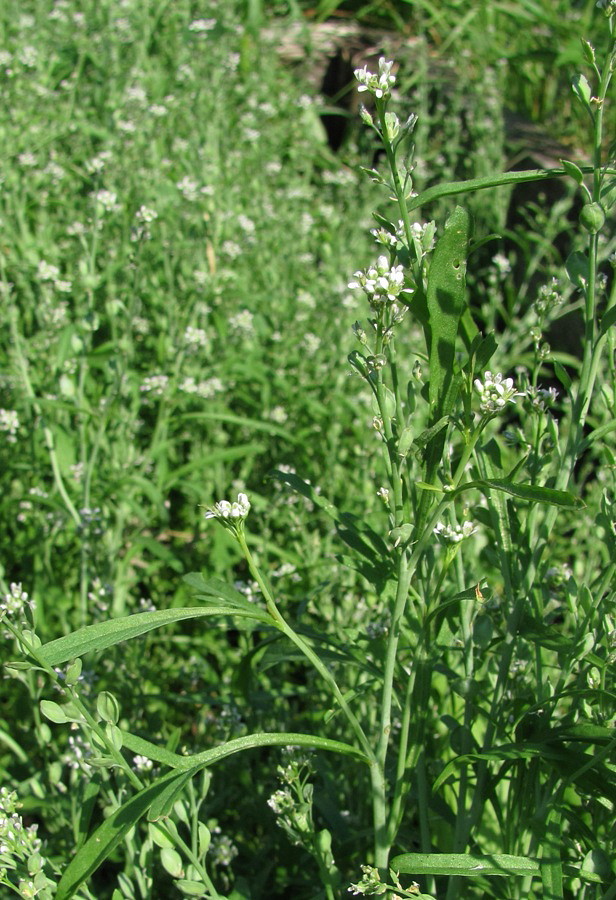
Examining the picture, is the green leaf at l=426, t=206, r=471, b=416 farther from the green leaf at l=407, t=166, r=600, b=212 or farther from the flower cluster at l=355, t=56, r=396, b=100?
the flower cluster at l=355, t=56, r=396, b=100

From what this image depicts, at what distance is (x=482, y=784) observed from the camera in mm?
1455

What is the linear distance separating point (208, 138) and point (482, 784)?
3.37 metres

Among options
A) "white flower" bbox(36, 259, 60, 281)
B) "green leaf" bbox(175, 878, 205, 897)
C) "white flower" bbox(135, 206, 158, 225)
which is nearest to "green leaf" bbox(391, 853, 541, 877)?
"green leaf" bbox(175, 878, 205, 897)

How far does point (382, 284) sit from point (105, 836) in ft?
2.55

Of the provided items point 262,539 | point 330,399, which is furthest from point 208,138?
point 262,539

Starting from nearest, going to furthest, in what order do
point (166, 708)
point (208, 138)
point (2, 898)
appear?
1. point (2, 898)
2. point (166, 708)
3. point (208, 138)

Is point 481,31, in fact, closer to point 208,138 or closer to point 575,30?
point 575,30

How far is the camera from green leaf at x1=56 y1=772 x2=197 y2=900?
3.66ft

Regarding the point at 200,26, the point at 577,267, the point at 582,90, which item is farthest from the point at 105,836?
the point at 200,26

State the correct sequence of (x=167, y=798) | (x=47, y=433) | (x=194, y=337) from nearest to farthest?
1. (x=167, y=798)
2. (x=47, y=433)
3. (x=194, y=337)

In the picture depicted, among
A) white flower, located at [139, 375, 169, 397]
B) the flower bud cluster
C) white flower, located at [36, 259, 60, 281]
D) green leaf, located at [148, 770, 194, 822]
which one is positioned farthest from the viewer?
white flower, located at [36, 259, 60, 281]

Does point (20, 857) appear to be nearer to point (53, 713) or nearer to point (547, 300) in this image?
point (53, 713)

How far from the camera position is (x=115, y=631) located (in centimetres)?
116

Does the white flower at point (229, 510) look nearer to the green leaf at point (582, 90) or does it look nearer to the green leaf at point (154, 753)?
the green leaf at point (154, 753)
